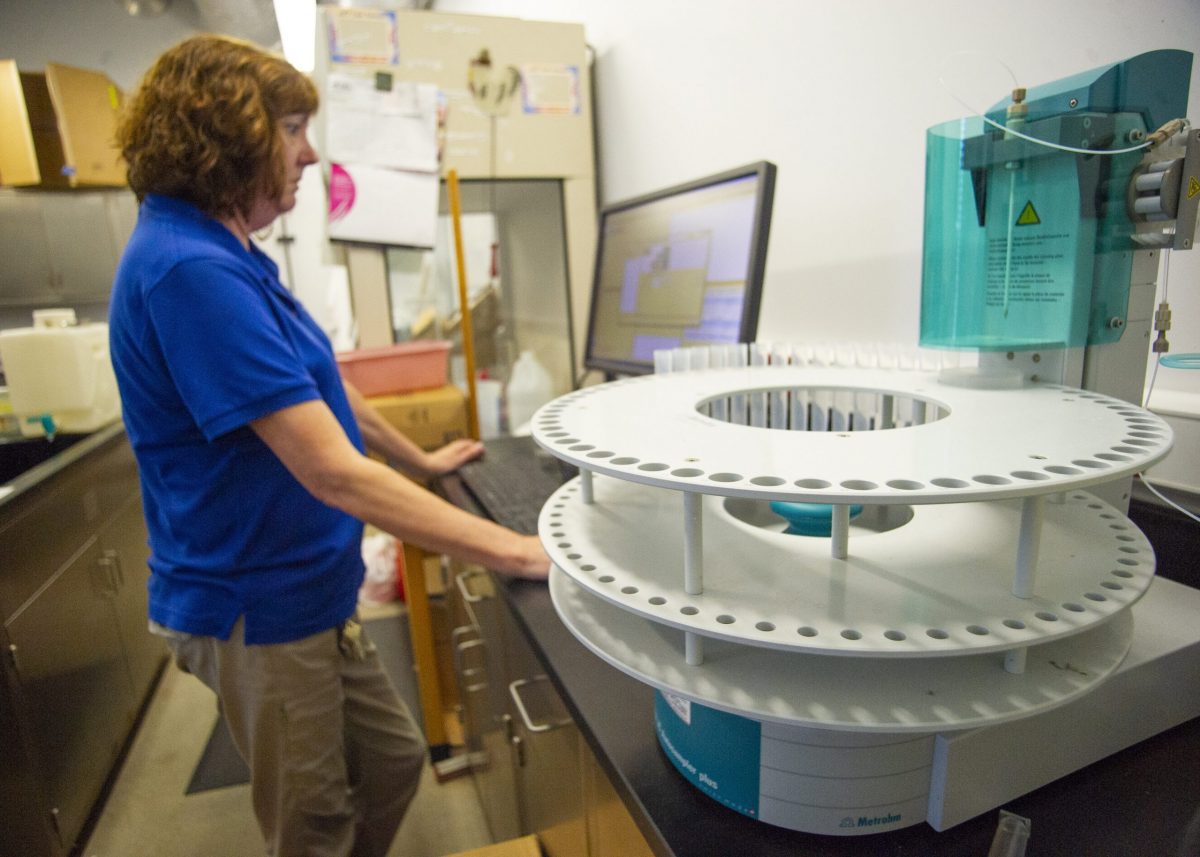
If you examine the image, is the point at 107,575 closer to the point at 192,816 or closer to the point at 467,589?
the point at 192,816

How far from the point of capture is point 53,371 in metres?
1.92

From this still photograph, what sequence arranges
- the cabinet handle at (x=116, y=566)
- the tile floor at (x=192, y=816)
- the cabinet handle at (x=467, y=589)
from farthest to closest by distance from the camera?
1. the cabinet handle at (x=116, y=566)
2. the tile floor at (x=192, y=816)
3. the cabinet handle at (x=467, y=589)

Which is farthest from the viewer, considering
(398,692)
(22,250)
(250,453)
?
(22,250)

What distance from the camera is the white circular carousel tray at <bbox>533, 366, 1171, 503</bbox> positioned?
1.24 ft

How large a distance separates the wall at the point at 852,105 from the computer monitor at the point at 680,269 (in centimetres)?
19

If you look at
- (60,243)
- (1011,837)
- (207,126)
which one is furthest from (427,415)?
(60,243)

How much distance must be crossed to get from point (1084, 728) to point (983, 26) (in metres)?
Result: 0.85

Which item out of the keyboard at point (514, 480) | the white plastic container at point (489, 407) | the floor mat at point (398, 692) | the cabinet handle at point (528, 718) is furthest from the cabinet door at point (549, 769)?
the white plastic container at point (489, 407)

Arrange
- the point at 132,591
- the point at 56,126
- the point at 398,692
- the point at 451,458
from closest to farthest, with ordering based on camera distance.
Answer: the point at 451,458
the point at 398,692
the point at 132,591
the point at 56,126

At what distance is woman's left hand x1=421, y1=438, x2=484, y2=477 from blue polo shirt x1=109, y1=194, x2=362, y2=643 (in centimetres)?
30

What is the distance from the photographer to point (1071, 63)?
80 cm

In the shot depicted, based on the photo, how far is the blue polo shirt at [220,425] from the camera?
2.86 feet

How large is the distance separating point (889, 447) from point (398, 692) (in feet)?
5.86

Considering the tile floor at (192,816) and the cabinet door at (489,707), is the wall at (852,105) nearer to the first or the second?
the cabinet door at (489,707)
